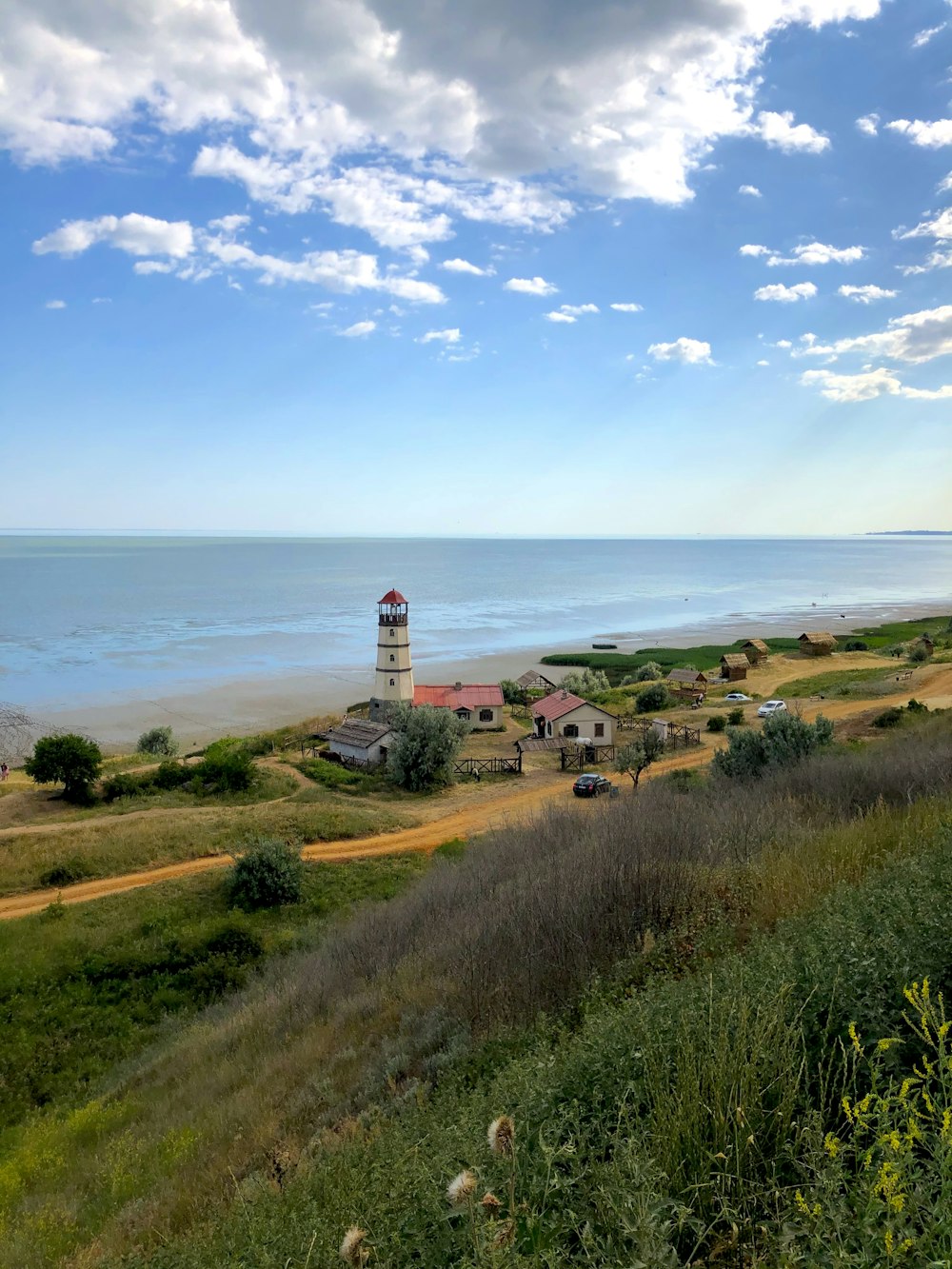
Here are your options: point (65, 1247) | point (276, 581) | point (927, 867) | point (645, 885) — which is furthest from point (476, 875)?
point (276, 581)

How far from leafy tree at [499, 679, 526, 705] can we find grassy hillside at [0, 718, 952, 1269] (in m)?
36.9

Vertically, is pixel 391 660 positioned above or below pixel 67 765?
above

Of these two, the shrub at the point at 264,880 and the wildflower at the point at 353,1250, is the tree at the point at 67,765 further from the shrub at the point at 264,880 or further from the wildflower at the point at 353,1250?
the wildflower at the point at 353,1250

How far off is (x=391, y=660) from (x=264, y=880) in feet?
77.3

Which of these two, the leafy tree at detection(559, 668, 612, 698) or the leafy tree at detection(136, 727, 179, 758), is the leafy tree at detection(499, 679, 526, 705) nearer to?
the leafy tree at detection(559, 668, 612, 698)

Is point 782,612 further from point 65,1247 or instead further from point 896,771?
point 65,1247

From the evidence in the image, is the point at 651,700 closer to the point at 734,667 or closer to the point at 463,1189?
the point at 734,667

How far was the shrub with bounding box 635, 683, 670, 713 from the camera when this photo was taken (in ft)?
151

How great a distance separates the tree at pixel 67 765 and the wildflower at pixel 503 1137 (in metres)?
29.2

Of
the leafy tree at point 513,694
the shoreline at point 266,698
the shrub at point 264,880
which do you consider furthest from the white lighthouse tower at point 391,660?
the shrub at point 264,880

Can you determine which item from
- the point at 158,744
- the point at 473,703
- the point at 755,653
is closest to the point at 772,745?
the point at 473,703

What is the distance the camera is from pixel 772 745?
21.5 meters

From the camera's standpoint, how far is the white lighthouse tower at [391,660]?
40344mm

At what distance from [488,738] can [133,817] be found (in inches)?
793
